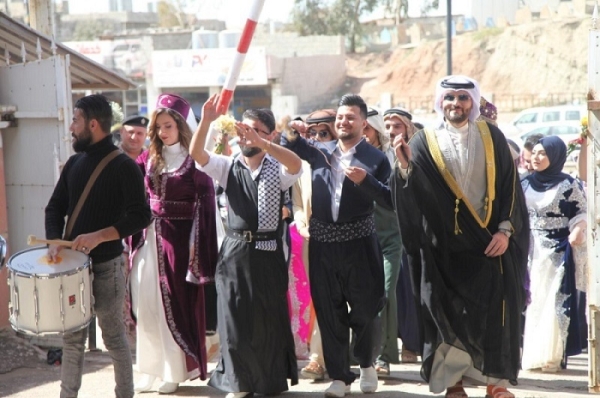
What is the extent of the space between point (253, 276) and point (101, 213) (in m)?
1.13

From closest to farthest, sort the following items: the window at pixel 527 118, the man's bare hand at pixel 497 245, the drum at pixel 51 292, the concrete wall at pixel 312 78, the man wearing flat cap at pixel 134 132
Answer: the drum at pixel 51 292 → the man's bare hand at pixel 497 245 → the man wearing flat cap at pixel 134 132 → the window at pixel 527 118 → the concrete wall at pixel 312 78

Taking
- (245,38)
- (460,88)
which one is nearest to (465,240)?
(460,88)

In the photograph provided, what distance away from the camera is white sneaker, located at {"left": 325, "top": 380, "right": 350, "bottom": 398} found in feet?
21.7

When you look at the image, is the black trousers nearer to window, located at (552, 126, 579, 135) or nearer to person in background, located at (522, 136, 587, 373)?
person in background, located at (522, 136, 587, 373)

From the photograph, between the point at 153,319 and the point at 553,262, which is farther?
the point at 553,262

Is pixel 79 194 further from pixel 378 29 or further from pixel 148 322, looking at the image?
pixel 378 29

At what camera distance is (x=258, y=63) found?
49.3m

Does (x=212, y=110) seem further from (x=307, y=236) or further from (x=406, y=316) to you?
(x=406, y=316)

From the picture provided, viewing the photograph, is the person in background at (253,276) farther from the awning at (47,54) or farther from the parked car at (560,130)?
the parked car at (560,130)

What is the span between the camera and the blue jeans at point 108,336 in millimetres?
5805

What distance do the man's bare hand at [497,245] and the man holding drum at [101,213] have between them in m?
2.06

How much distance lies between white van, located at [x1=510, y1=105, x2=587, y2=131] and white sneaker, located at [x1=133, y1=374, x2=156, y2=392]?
28.7 meters

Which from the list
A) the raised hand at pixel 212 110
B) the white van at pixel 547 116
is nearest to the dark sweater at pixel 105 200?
the raised hand at pixel 212 110

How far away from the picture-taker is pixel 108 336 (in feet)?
19.4
